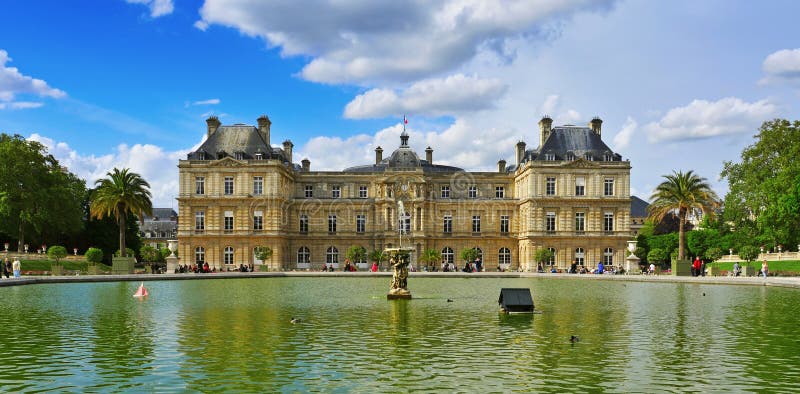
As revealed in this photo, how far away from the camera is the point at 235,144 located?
7606cm

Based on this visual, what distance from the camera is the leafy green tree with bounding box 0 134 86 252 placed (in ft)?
202

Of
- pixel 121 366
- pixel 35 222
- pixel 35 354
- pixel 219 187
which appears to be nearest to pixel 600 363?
pixel 121 366

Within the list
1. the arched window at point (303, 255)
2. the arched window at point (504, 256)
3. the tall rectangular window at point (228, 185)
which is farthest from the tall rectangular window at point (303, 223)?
the arched window at point (504, 256)

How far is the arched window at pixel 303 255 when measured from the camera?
8031cm

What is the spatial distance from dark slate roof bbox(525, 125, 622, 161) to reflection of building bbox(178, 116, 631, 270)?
111 mm

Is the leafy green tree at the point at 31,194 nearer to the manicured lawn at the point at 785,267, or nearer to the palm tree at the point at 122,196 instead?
the palm tree at the point at 122,196

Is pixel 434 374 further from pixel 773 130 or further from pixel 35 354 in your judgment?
pixel 773 130

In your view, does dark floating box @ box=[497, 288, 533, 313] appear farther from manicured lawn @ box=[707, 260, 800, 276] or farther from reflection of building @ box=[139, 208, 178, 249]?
reflection of building @ box=[139, 208, 178, 249]

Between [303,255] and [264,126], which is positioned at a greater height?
[264,126]

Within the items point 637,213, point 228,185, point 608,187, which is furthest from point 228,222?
point 637,213

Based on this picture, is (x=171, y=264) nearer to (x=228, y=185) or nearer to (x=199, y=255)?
(x=199, y=255)

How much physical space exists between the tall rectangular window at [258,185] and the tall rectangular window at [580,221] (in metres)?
30.9

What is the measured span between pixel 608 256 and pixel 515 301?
2139 inches

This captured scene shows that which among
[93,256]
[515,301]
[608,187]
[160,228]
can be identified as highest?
[608,187]
